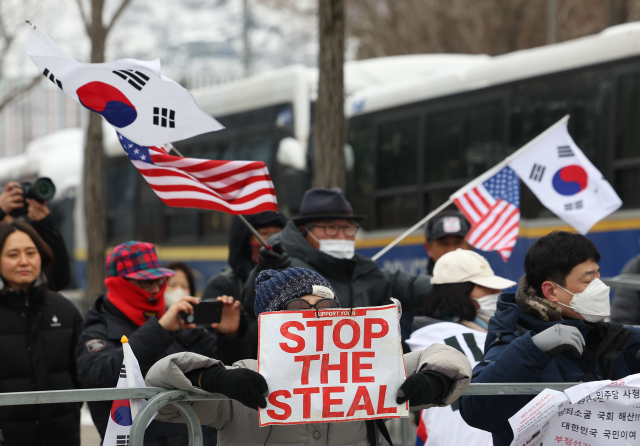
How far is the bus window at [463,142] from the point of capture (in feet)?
32.9

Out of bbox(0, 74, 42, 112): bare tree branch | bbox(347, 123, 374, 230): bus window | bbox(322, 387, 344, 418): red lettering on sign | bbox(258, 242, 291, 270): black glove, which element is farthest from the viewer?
bbox(0, 74, 42, 112): bare tree branch

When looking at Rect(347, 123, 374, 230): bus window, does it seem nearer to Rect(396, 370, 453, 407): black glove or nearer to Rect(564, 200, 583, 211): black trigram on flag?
Rect(564, 200, 583, 211): black trigram on flag

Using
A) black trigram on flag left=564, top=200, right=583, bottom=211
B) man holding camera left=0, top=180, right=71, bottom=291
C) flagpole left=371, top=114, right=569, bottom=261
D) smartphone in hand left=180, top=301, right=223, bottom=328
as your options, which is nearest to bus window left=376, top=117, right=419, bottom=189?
flagpole left=371, top=114, right=569, bottom=261

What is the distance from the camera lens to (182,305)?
4.20 m

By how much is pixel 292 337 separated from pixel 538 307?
101 cm

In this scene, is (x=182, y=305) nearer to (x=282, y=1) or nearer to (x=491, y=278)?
(x=491, y=278)

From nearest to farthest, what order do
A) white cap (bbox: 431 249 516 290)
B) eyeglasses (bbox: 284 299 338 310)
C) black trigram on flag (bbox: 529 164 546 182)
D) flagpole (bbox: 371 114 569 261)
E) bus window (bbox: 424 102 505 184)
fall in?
eyeglasses (bbox: 284 299 338 310), white cap (bbox: 431 249 516 290), flagpole (bbox: 371 114 569 261), black trigram on flag (bbox: 529 164 546 182), bus window (bbox: 424 102 505 184)

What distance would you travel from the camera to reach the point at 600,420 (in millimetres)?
3092

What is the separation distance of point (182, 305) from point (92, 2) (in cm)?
650

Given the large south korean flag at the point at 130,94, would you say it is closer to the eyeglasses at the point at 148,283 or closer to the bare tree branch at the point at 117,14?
the eyeglasses at the point at 148,283

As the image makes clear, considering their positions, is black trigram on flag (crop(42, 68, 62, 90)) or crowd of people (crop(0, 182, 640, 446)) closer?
crowd of people (crop(0, 182, 640, 446))

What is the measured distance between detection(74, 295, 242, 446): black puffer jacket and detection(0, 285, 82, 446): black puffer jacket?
0.73 ft

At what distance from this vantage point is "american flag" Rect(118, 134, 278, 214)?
4.37 m

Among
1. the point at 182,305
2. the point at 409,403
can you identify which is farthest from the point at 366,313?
the point at 182,305
